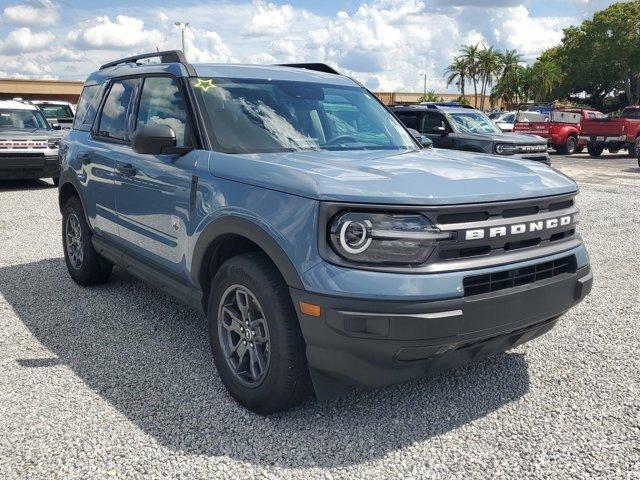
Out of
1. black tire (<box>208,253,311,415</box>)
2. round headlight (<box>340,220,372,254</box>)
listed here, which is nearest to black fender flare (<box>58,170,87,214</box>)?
black tire (<box>208,253,311,415</box>)

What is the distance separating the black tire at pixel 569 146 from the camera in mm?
23703

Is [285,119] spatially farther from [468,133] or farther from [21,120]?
[21,120]

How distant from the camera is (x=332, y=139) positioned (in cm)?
391

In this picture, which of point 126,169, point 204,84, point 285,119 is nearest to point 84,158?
point 126,169

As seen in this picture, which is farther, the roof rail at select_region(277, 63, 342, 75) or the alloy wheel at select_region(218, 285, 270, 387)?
the roof rail at select_region(277, 63, 342, 75)

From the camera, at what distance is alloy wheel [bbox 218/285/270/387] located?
10.3 ft

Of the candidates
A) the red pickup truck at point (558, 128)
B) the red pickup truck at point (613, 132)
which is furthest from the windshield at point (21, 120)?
the red pickup truck at point (613, 132)

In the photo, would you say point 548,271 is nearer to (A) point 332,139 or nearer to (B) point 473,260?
(B) point 473,260

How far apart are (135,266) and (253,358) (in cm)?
155

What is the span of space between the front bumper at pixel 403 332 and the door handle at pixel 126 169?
1.96 meters

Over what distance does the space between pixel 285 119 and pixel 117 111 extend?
1689 millimetres

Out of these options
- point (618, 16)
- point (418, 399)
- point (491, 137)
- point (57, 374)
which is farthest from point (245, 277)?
point (618, 16)

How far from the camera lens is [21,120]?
13289 mm

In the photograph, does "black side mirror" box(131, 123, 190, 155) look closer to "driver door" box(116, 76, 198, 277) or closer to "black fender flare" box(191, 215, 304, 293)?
"driver door" box(116, 76, 198, 277)
